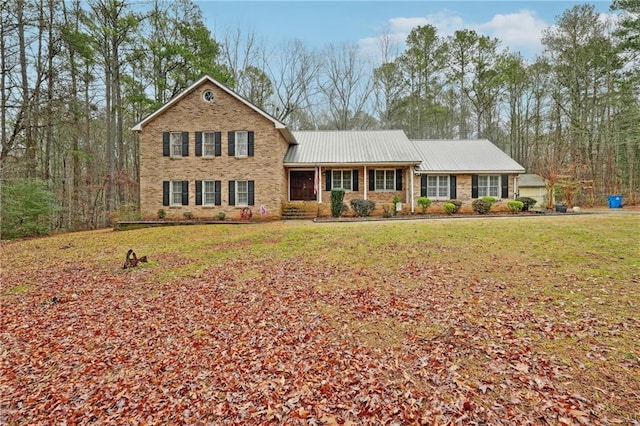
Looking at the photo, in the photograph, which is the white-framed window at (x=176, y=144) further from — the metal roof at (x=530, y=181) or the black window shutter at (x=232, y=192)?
the metal roof at (x=530, y=181)

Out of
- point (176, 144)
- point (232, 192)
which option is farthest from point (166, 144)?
point (232, 192)

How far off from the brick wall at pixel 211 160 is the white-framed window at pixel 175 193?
0.84ft

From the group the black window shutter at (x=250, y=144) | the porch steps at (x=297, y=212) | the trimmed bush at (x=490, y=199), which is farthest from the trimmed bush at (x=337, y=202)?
the trimmed bush at (x=490, y=199)

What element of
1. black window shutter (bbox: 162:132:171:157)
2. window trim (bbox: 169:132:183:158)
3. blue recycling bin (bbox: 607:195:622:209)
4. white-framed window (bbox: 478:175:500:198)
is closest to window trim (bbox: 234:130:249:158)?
window trim (bbox: 169:132:183:158)

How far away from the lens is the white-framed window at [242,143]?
18.4 metres

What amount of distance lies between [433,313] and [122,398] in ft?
14.5

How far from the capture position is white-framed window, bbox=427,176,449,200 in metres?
20.4

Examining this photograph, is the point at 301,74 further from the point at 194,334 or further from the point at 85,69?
the point at 194,334

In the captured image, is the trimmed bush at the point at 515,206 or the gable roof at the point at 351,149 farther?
the gable roof at the point at 351,149

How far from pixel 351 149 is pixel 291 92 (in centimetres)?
1407

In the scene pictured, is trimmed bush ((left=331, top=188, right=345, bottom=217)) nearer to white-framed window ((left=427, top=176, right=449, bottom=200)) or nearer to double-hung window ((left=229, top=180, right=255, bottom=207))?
double-hung window ((left=229, top=180, right=255, bottom=207))

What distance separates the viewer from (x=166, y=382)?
3992 mm

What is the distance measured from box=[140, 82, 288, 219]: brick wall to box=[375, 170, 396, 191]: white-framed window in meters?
6.26

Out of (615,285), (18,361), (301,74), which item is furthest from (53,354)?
(301,74)
